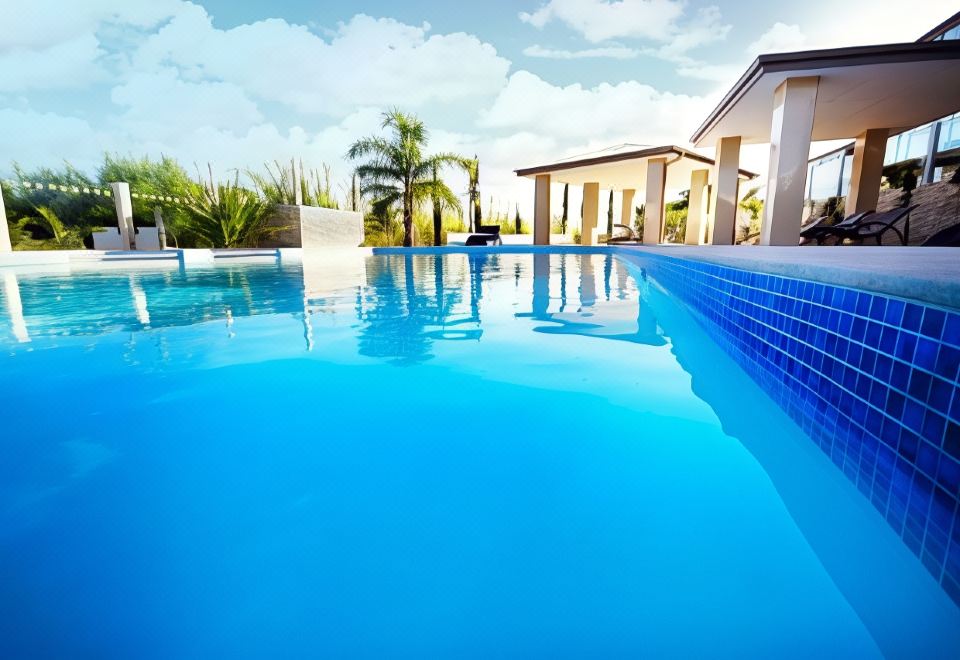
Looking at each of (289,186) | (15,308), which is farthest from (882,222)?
(289,186)

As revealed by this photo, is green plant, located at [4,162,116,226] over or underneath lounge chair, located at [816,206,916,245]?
over

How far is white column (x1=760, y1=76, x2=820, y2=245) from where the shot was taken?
7.16 m

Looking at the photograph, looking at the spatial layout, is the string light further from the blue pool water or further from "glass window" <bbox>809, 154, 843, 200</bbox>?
"glass window" <bbox>809, 154, 843, 200</bbox>

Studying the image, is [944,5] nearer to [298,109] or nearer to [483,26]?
[483,26]

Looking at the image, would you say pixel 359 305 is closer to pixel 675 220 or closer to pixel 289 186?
pixel 289 186

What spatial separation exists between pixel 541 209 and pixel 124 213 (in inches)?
511

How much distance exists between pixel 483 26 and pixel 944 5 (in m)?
13.0

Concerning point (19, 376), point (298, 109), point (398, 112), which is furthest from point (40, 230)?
point (19, 376)

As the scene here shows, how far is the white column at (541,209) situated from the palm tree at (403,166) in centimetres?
315

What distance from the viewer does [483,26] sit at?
16250mm

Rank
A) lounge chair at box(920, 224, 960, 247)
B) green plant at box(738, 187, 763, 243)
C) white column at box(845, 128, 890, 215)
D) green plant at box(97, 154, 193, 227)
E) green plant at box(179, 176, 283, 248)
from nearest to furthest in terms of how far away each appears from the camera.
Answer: lounge chair at box(920, 224, 960, 247), white column at box(845, 128, 890, 215), green plant at box(179, 176, 283, 248), green plant at box(97, 154, 193, 227), green plant at box(738, 187, 763, 243)

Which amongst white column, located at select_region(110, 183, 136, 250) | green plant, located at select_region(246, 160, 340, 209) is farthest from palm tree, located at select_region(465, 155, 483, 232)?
white column, located at select_region(110, 183, 136, 250)

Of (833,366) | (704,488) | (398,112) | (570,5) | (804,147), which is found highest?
(570,5)

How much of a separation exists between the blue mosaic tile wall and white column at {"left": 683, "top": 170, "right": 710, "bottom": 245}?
1214 centimetres
